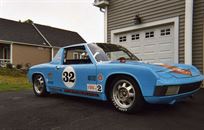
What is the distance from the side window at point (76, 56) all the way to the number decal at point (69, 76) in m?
0.23

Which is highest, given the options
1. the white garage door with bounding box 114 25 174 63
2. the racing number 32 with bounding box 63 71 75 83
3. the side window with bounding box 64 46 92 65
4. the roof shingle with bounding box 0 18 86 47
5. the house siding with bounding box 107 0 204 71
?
the roof shingle with bounding box 0 18 86 47

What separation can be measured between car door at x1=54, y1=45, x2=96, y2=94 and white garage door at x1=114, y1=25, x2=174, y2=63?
13.1ft

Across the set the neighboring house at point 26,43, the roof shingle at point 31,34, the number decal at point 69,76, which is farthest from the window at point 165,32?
the roof shingle at point 31,34

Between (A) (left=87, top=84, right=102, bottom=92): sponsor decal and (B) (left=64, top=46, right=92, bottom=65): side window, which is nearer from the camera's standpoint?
(A) (left=87, top=84, right=102, bottom=92): sponsor decal

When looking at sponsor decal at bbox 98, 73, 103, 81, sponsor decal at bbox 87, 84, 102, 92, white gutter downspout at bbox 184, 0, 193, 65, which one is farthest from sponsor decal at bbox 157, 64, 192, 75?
white gutter downspout at bbox 184, 0, 193, 65

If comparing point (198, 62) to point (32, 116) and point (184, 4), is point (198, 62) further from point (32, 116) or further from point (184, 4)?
Answer: point (32, 116)

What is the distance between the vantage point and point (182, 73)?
376 centimetres

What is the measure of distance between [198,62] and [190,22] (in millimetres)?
1342

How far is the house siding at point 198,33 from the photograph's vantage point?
7.18 m

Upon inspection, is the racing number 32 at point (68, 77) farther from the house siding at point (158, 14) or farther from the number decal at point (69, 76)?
the house siding at point (158, 14)

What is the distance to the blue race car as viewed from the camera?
11.4 ft

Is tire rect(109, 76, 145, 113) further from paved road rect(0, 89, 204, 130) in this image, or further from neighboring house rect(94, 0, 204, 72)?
neighboring house rect(94, 0, 204, 72)

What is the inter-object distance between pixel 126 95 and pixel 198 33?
4606mm

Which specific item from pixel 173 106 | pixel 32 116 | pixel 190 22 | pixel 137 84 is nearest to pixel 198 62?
pixel 190 22
